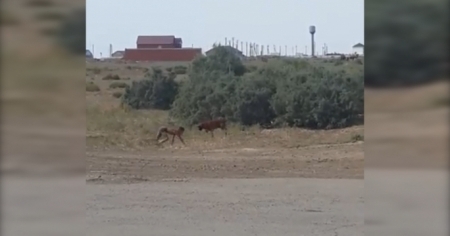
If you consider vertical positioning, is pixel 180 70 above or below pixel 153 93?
above

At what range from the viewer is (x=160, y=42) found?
→ 1103 cm

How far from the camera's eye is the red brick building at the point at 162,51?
10.8 meters

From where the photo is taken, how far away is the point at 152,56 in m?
12.4

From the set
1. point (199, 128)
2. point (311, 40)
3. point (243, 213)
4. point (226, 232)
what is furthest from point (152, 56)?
point (226, 232)

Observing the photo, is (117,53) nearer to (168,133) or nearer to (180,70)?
(168,133)

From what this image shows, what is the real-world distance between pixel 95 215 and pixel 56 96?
3173mm

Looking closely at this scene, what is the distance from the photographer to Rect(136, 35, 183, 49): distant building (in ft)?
33.7

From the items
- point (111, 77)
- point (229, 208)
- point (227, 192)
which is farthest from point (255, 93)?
point (229, 208)

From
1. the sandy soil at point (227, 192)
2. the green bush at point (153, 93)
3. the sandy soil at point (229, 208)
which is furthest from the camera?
the green bush at point (153, 93)

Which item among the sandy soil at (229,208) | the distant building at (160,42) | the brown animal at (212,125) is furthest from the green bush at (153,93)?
the sandy soil at (229,208)

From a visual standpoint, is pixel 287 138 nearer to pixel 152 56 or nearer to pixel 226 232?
pixel 152 56

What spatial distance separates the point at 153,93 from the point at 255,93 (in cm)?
182

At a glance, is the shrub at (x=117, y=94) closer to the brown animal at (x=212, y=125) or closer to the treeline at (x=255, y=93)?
the treeline at (x=255, y=93)

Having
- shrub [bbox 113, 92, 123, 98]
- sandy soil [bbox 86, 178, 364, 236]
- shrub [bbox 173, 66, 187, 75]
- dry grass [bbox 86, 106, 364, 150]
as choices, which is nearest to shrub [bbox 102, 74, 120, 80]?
shrub [bbox 113, 92, 123, 98]
